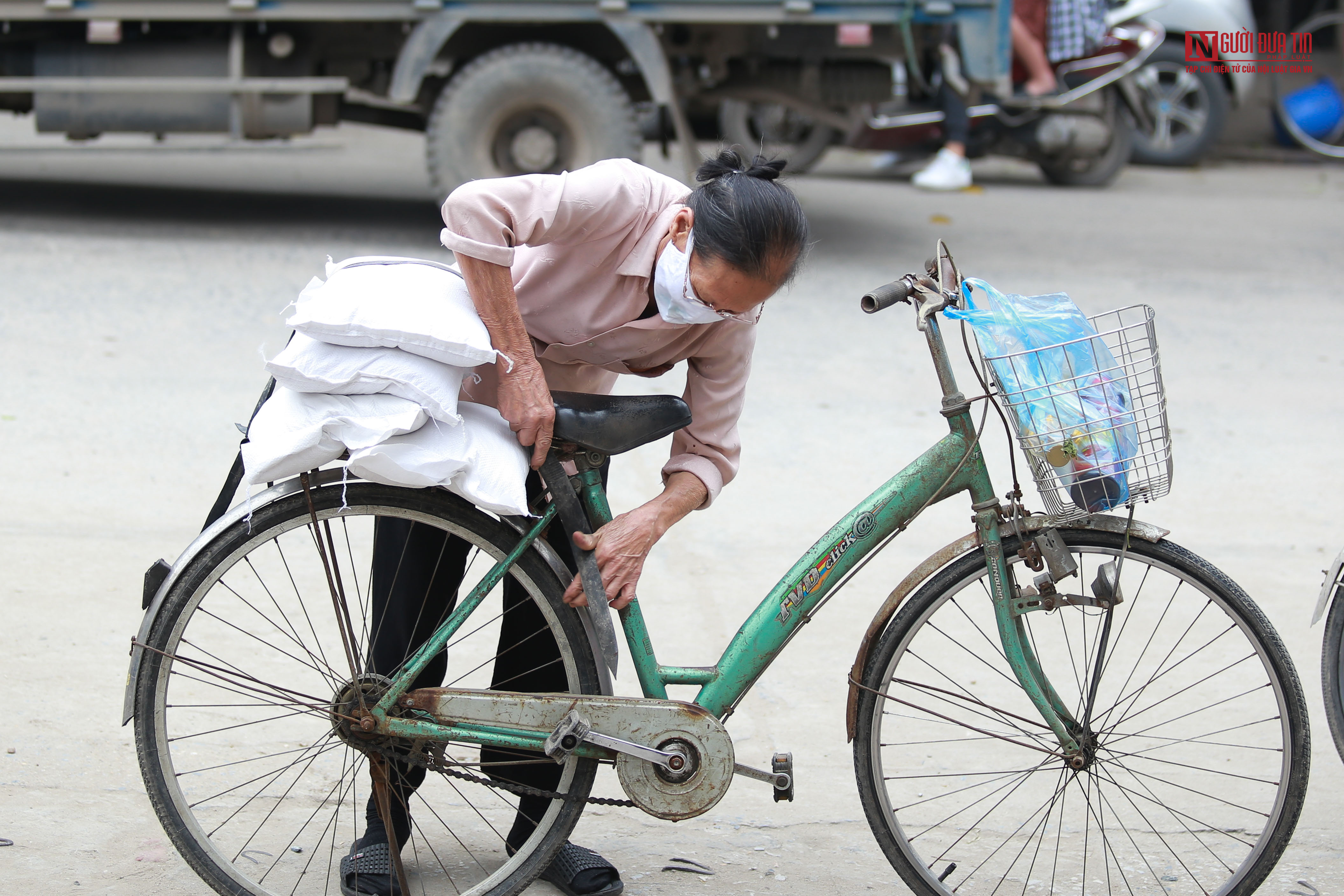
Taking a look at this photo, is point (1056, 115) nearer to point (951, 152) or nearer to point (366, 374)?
point (951, 152)

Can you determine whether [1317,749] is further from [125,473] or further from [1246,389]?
[125,473]

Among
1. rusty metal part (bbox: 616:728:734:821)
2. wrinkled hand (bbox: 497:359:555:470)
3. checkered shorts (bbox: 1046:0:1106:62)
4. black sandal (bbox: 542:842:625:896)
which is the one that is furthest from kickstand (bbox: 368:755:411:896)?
checkered shorts (bbox: 1046:0:1106:62)

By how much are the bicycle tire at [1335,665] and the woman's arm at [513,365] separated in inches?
62.5

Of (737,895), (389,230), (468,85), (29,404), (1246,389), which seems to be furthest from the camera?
(389,230)

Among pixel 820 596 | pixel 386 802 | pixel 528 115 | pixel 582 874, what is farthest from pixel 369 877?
pixel 528 115

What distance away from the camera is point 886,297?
7.44 feet

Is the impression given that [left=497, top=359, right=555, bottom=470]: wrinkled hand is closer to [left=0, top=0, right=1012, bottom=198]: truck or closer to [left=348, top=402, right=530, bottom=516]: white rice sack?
[left=348, top=402, right=530, bottom=516]: white rice sack

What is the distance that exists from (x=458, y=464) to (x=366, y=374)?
0.66 feet

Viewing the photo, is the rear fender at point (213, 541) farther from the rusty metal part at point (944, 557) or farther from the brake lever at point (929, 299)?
the brake lever at point (929, 299)

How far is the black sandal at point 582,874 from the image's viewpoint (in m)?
2.60

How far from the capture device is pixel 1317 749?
329 centimetres

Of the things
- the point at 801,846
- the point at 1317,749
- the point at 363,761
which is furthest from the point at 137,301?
the point at 1317,749

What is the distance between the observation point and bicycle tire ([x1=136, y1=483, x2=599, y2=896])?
2.33 metres

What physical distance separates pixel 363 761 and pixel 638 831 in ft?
1.92
